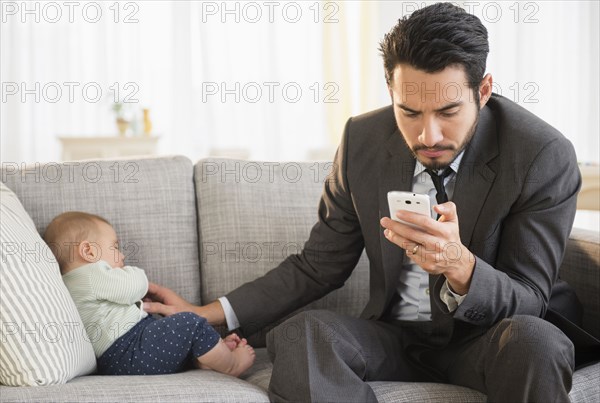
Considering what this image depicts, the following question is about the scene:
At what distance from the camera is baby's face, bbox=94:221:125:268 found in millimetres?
2049

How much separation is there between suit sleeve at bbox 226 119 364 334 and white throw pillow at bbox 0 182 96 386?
1.46ft

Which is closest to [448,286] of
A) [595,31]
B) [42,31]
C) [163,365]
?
[163,365]

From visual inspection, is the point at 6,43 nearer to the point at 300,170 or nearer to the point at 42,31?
the point at 42,31

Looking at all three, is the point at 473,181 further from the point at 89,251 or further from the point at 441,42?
the point at 89,251

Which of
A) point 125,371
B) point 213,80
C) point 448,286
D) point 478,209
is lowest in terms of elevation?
point 125,371

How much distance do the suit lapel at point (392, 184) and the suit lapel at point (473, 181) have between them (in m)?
0.13

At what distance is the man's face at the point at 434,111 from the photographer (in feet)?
6.10

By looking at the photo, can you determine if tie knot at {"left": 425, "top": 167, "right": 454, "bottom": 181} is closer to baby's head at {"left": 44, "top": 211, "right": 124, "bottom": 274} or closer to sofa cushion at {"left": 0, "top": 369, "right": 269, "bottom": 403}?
sofa cushion at {"left": 0, "top": 369, "right": 269, "bottom": 403}

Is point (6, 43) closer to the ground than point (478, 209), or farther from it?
farther from it

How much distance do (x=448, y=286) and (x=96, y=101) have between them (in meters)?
3.64

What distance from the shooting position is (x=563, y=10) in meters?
4.38

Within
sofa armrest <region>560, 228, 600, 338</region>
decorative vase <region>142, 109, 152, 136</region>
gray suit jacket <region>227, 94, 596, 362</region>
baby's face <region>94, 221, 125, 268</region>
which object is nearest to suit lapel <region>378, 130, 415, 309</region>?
gray suit jacket <region>227, 94, 596, 362</region>

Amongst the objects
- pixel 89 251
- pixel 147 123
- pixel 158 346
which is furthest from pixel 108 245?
pixel 147 123

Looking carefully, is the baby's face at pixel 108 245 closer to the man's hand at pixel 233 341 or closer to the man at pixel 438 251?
the man at pixel 438 251
